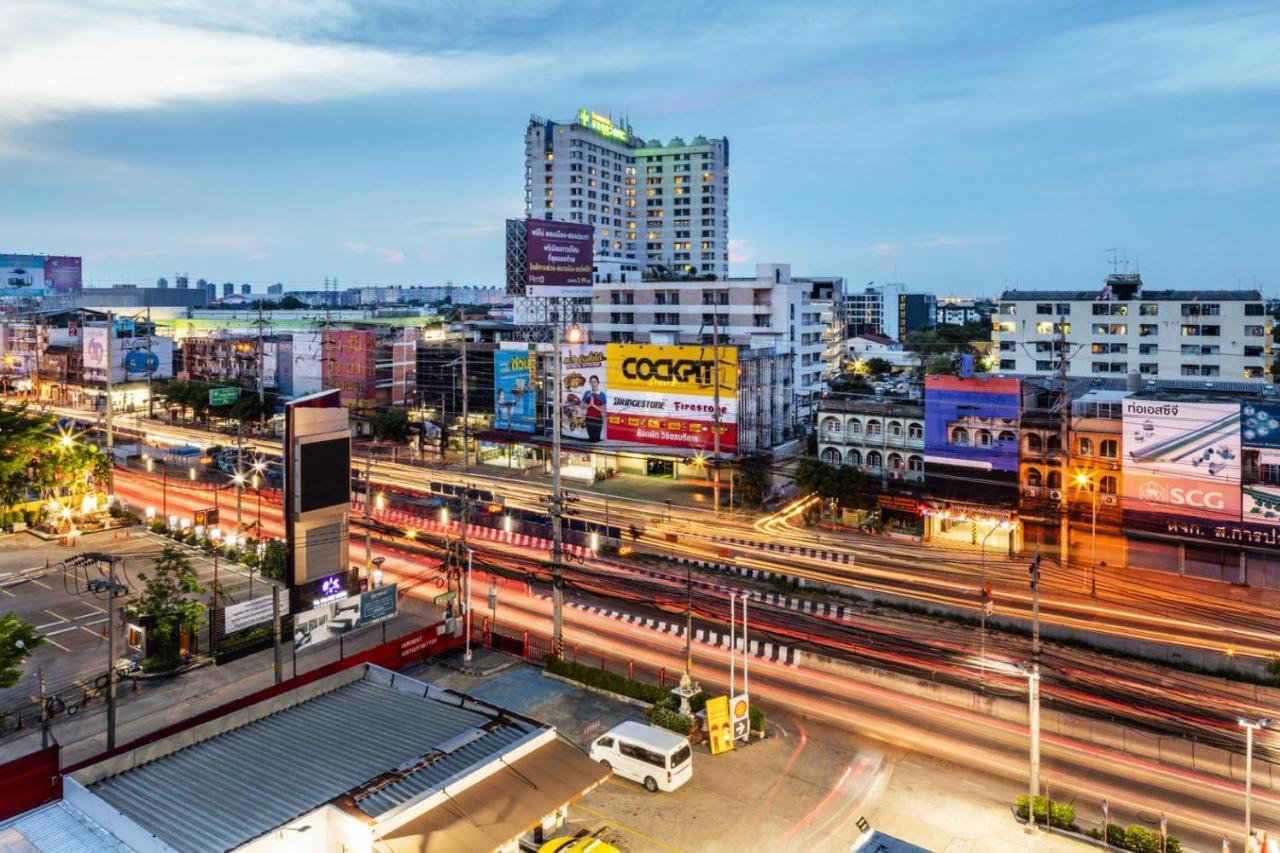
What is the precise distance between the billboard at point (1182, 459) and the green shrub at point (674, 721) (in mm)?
29203

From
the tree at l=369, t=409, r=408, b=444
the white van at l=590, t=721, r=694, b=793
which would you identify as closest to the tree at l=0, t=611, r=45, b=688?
the white van at l=590, t=721, r=694, b=793

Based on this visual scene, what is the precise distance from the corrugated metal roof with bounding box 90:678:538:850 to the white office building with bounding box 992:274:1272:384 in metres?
68.9

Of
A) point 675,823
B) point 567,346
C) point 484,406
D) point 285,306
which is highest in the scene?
point 285,306

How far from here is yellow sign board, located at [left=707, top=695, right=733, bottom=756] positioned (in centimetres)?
2344

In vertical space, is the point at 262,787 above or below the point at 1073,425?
below

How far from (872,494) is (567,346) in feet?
90.2

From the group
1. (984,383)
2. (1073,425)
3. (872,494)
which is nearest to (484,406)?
(872,494)

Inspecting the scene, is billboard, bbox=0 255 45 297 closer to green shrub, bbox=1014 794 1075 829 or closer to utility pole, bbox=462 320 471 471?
utility pole, bbox=462 320 471 471

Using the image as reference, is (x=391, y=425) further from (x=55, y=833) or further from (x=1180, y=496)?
(x=55, y=833)

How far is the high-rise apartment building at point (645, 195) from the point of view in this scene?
14488 centimetres

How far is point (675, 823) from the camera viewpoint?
790 inches

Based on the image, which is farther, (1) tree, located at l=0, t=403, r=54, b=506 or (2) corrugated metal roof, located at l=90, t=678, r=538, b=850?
(1) tree, located at l=0, t=403, r=54, b=506

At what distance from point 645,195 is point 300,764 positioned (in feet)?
498

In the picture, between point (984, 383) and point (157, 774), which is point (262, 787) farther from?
point (984, 383)
